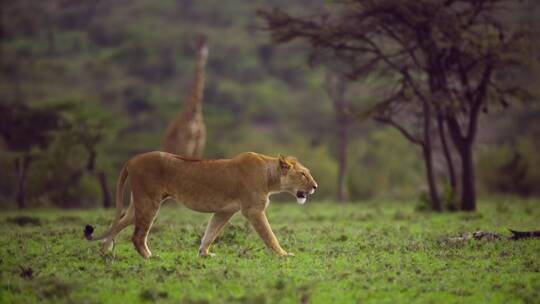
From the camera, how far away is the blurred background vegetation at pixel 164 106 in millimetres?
25484

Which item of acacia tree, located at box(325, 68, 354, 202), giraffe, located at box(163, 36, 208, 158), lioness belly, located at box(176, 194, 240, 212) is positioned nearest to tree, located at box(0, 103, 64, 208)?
giraffe, located at box(163, 36, 208, 158)

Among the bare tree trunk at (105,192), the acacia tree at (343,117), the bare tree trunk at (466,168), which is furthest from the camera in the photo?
the acacia tree at (343,117)

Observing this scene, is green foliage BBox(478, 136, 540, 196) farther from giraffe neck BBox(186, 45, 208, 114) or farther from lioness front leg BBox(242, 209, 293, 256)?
lioness front leg BBox(242, 209, 293, 256)

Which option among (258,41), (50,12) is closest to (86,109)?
(50,12)

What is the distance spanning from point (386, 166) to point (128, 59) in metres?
19.4

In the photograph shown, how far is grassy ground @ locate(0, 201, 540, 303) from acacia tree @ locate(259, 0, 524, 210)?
15.1ft

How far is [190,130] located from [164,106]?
66.3 feet

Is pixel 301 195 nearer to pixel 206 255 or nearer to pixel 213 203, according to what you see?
pixel 213 203

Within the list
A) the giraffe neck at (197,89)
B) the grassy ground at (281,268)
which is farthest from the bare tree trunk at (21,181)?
the grassy ground at (281,268)

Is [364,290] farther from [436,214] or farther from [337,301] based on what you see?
[436,214]

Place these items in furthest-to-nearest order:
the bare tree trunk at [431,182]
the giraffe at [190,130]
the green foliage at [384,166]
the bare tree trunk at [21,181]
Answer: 1. the green foliage at [384,166]
2. the bare tree trunk at [21,181]
3. the giraffe at [190,130]
4. the bare tree trunk at [431,182]

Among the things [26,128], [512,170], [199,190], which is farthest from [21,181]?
[512,170]

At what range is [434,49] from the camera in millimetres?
19125

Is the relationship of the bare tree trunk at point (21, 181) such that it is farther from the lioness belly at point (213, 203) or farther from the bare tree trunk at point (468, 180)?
the lioness belly at point (213, 203)
